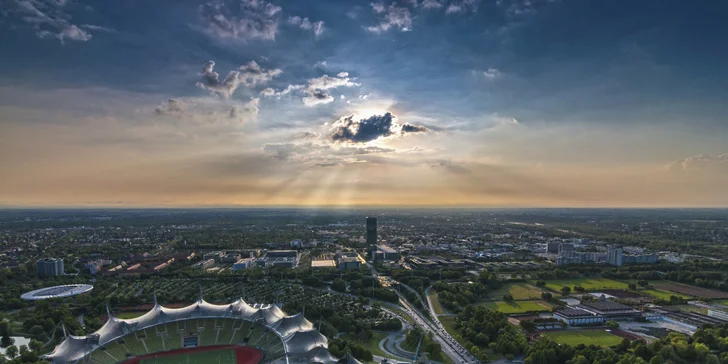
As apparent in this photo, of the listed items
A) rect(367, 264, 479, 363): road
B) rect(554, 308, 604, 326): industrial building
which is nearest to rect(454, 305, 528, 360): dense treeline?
rect(367, 264, 479, 363): road

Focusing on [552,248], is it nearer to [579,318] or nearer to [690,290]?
[690,290]

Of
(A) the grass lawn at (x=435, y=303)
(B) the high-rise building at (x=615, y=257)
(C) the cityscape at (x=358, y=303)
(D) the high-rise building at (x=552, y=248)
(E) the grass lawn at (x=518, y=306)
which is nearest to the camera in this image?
(C) the cityscape at (x=358, y=303)

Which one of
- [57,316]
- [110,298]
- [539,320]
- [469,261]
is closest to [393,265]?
[469,261]

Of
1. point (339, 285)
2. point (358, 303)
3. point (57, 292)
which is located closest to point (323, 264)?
point (339, 285)

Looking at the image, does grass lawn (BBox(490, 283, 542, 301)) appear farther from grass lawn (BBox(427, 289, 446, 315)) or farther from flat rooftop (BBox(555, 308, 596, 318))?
flat rooftop (BBox(555, 308, 596, 318))

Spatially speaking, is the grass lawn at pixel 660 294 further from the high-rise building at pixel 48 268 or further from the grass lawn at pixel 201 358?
the high-rise building at pixel 48 268

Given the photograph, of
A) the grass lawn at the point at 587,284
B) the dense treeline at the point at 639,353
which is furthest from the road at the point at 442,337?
the grass lawn at the point at 587,284
